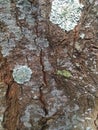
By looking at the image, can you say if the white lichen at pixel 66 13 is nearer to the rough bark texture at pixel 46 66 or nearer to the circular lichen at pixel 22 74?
the rough bark texture at pixel 46 66

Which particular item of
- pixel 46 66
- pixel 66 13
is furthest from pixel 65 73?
pixel 66 13

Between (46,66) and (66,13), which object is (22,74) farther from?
(66,13)

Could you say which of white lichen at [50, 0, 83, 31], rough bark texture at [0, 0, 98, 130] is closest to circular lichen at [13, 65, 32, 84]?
rough bark texture at [0, 0, 98, 130]

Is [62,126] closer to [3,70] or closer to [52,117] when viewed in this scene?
[52,117]

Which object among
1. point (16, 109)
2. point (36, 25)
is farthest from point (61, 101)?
point (36, 25)

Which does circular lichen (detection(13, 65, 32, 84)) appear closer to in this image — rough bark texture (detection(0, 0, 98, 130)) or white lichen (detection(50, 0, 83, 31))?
rough bark texture (detection(0, 0, 98, 130))

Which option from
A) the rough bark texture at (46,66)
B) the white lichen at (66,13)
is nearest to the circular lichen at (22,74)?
the rough bark texture at (46,66)
